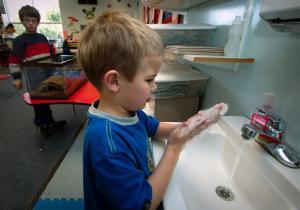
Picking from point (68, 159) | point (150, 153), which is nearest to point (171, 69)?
point (150, 153)

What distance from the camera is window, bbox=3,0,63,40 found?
6371 mm

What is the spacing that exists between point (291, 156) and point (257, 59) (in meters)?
0.38

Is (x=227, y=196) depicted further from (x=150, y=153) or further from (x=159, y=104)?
(x=159, y=104)

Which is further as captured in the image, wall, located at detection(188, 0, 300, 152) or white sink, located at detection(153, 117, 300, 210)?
wall, located at detection(188, 0, 300, 152)

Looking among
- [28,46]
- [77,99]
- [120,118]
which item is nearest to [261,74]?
[120,118]

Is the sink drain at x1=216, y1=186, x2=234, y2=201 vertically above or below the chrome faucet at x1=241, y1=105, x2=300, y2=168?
below

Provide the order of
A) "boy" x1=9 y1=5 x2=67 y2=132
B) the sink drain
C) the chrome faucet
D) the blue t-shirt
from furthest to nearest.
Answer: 1. "boy" x1=9 y1=5 x2=67 y2=132
2. the sink drain
3. the chrome faucet
4. the blue t-shirt

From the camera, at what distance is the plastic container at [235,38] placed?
81 centimetres

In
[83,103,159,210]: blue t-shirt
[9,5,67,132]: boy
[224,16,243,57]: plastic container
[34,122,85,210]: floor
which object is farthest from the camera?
[9,5,67,132]: boy

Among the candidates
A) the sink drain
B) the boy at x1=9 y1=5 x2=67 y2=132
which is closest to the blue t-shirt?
the sink drain

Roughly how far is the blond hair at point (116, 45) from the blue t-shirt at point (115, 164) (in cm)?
13

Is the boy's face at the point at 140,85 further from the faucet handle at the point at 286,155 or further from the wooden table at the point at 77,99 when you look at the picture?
the wooden table at the point at 77,99

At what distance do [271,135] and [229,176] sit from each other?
0.24 metres

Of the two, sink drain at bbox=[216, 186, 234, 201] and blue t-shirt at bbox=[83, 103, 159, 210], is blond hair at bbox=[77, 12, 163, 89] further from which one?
sink drain at bbox=[216, 186, 234, 201]
